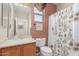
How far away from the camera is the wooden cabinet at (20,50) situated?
162cm

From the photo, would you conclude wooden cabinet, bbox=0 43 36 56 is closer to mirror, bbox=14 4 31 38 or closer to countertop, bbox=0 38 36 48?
countertop, bbox=0 38 36 48

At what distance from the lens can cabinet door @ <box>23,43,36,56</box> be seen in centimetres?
170

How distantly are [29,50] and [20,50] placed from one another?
111 mm

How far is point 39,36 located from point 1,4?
61 cm

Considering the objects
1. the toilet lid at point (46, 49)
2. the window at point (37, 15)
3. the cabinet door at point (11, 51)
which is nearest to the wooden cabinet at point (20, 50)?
the cabinet door at point (11, 51)

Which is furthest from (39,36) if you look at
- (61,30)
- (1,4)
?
(1,4)

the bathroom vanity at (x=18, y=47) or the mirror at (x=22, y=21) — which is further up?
the mirror at (x=22, y=21)

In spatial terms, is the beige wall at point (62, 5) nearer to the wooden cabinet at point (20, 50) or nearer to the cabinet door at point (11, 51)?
the wooden cabinet at point (20, 50)

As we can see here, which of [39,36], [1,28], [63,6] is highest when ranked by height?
[63,6]

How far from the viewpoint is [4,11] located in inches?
66.3

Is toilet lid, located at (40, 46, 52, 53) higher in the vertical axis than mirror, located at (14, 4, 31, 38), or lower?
lower

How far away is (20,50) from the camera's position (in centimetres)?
168

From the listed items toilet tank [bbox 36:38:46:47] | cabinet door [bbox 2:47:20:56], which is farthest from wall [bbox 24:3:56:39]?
cabinet door [bbox 2:47:20:56]

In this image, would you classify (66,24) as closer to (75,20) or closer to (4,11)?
(75,20)
